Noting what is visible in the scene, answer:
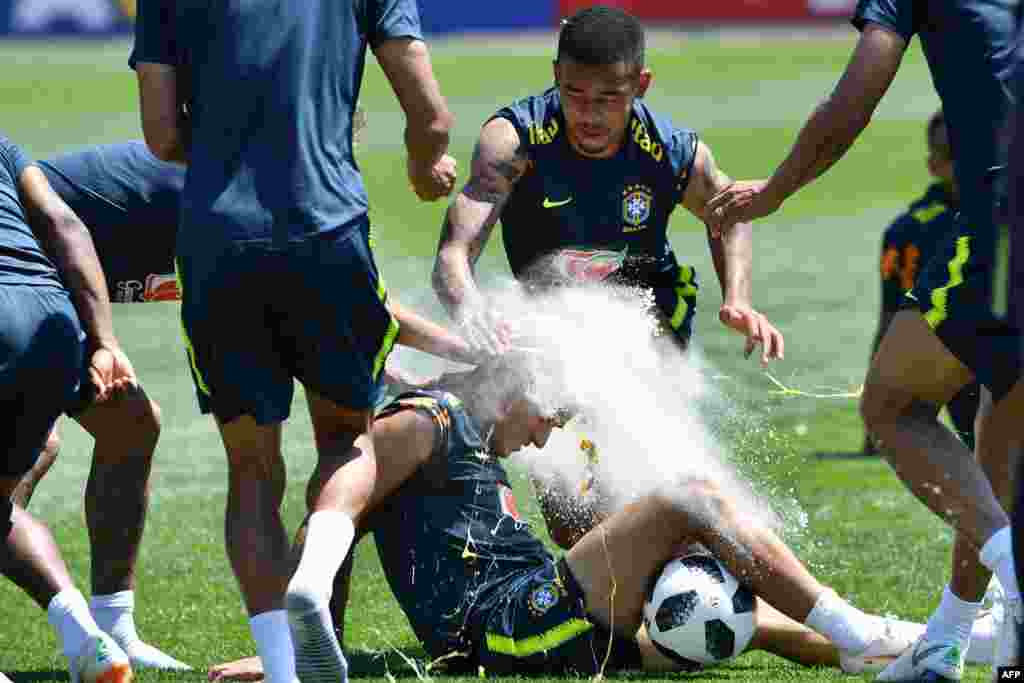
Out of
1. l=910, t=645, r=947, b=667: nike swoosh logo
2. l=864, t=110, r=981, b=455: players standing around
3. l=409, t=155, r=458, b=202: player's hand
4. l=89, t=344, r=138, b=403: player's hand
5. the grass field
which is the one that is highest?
l=409, t=155, r=458, b=202: player's hand

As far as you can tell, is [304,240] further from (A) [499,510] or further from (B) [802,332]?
(B) [802,332]

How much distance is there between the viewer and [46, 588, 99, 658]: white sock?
4953 mm

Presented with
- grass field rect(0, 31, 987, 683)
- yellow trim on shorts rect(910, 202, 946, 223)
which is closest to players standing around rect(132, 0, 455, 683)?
grass field rect(0, 31, 987, 683)

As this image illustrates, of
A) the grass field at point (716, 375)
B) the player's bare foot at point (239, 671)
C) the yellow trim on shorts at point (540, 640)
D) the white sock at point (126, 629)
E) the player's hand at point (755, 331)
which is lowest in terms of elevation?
the grass field at point (716, 375)

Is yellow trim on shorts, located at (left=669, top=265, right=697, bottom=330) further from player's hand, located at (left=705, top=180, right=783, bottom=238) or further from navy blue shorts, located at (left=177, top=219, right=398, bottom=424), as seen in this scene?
navy blue shorts, located at (left=177, top=219, right=398, bottom=424)

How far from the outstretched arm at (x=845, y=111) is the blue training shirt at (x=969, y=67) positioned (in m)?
0.05

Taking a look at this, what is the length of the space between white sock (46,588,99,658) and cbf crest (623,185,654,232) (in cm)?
226

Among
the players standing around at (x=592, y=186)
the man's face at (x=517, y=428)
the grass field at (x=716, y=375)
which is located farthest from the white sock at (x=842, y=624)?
the players standing around at (x=592, y=186)

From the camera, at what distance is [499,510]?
17.8ft

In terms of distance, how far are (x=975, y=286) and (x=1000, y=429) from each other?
1.62 feet

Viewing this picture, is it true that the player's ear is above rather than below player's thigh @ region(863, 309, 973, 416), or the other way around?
above

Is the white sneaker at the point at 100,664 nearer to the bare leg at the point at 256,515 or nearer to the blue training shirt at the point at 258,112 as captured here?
the bare leg at the point at 256,515

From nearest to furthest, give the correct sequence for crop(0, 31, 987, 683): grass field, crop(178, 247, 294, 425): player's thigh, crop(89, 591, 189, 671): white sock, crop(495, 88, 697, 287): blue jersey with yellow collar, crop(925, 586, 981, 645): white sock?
crop(178, 247, 294, 425): player's thigh, crop(925, 586, 981, 645): white sock, crop(89, 591, 189, 671): white sock, crop(495, 88, 697, 287): blue jersey with yellow collar, crop(0, 31, 987, 683): grass field

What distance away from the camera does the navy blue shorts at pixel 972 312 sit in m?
4.72
